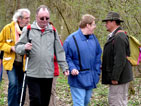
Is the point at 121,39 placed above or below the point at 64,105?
above

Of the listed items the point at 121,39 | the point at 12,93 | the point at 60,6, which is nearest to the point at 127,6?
the point at 121,39

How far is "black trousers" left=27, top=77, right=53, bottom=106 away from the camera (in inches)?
174

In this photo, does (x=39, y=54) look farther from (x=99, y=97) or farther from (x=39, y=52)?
(x=99, y=97)

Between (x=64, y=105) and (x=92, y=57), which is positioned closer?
(x=92, y=57)

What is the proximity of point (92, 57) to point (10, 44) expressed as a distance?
1.88 meters

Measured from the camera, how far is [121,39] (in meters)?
4.72

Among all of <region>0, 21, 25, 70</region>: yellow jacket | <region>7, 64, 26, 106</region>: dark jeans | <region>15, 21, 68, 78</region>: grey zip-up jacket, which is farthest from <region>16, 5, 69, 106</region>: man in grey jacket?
<region>7, 64, 26, 106</region>: dark jeans

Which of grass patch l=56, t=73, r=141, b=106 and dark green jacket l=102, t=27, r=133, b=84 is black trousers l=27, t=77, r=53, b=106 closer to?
dark green jacket l=102, t=27, r=133, b=84

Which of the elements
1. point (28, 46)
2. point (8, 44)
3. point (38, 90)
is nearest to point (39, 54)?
point (28, 46)

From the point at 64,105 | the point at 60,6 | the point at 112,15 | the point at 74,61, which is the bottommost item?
the point at 64,105

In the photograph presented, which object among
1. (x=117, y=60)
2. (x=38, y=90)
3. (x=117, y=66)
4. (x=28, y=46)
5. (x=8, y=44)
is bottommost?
(x=38, y=90)

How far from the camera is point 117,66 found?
4.68m

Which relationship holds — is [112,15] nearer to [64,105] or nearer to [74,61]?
[74,61]

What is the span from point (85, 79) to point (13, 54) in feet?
5.77
